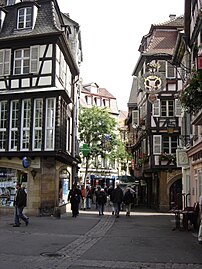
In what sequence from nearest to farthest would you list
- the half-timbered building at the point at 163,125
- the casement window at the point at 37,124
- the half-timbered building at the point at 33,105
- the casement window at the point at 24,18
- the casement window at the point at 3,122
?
the half-timbered building at the point at 33,105, the casement window at the point at 37,124, the casement window at the point at 3,122, the casement window at the point at 24,18, the half-timbered building at the point at 163,125

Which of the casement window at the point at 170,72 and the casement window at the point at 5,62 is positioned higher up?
the casement window at the point at 170,72

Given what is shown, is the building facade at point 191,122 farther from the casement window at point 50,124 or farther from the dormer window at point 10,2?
the dormer window at point 10,2

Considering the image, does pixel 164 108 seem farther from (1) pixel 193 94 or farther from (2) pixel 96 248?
(2) pixel 96 248

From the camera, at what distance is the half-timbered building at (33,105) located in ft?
74.1

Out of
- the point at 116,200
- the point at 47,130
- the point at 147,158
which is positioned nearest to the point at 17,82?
the point at 47,130

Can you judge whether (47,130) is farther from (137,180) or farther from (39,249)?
(137,180)

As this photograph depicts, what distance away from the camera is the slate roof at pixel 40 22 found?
23909 millimetres

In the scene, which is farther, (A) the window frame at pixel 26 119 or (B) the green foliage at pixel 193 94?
(A) the window frame at pixel 26 119

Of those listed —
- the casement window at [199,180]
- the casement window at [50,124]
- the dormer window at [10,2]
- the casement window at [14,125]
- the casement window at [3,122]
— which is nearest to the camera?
the casement window at [199,180]

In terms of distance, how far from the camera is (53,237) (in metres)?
13.2

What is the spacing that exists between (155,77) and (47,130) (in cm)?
759

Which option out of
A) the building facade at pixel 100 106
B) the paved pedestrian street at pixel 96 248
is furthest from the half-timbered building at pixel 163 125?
the building facade at pixel 100 106

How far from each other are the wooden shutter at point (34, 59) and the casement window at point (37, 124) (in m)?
1.84

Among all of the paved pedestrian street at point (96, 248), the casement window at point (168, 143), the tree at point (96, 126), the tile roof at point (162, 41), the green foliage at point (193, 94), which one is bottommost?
the paved pedestrian street at point (96, 248)
